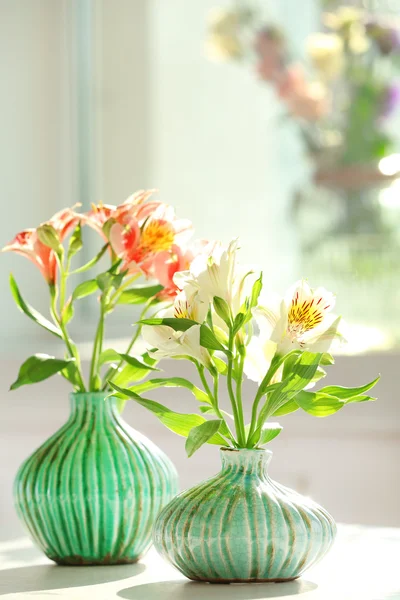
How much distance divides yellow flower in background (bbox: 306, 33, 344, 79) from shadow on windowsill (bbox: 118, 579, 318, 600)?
140 centimetres

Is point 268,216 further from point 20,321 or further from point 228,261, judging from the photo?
point 228,261

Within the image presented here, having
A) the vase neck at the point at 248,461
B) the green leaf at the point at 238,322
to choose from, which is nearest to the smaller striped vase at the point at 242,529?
the vase neck at the point at 248,461

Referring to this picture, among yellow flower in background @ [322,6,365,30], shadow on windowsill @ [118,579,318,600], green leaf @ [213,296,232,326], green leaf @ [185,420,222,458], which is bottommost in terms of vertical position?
shadow on windowsill @ [118,579,318,600]

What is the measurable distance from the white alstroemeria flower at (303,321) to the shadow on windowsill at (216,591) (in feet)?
0.63

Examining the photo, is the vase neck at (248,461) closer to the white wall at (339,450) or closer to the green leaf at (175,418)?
the green leaf at (175,418)

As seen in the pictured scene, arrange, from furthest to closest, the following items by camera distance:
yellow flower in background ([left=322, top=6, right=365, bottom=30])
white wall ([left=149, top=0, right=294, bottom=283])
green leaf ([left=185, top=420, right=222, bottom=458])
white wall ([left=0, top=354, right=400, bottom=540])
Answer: white wall ([left=149, top=0, right=294, bottom=283])
yellow flower in background ([left=322, top=6, right=365, bottom=30])
white wall ([left=0, top=354, right=400, bottom=540])
green leaf ([left=185, top=420, right=222, bottom=458])

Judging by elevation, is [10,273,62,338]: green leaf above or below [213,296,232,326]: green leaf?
above

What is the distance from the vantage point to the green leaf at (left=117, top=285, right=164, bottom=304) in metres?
0.99

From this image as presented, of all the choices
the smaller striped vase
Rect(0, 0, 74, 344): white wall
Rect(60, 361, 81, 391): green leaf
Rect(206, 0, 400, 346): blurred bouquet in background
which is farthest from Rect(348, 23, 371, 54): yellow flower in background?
the smaller striped vase

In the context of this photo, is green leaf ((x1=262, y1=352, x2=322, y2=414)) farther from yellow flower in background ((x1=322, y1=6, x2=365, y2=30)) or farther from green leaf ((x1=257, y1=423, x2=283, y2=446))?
yellow flower in background ((x1=322, y1=6, x2=365, y2=30))

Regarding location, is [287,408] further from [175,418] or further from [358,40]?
[358,40]

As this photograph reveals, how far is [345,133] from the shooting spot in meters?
2.04

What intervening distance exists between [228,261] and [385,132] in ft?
4.25

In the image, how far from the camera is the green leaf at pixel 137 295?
0.99 metres
